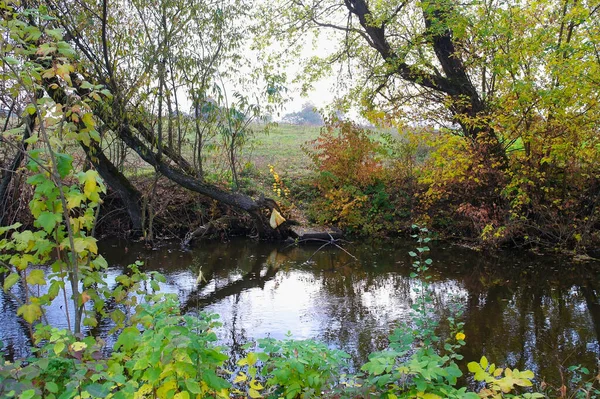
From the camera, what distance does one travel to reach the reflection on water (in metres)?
5.66

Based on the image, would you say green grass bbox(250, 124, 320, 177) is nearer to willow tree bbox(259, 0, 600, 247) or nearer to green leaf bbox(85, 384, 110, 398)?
willow tree bbox(259, 0, 600, 247)

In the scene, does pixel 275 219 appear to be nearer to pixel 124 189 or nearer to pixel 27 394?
pixel 124 189

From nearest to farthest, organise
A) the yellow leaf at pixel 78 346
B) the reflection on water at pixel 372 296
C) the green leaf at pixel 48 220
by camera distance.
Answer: the yellow leaf at pixel 78 346 < the green leaf at pixel 48 220 < the reflection on water at pixel 372 296

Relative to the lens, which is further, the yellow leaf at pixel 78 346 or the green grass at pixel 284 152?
the green grass at pixel 284 152

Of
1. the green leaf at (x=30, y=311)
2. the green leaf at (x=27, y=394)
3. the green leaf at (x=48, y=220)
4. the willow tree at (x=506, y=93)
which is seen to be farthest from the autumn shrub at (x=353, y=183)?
the green leaf at (x=27, y=394)

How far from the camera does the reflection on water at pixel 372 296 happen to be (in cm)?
566

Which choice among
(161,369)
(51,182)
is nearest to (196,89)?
(51,182)

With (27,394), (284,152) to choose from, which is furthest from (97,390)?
(284,152)

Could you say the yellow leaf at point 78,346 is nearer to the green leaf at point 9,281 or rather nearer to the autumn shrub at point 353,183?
the green leaf at point 9,281

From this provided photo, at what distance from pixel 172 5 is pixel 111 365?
8.44 metres

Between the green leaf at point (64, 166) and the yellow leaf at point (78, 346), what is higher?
the green leaf at point (64, 166)

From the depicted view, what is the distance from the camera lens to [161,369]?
2533mm

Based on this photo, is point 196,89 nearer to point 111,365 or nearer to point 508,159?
point 508,159

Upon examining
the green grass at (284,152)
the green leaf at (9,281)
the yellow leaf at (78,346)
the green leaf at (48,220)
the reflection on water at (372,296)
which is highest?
the green grass at (284,152)
